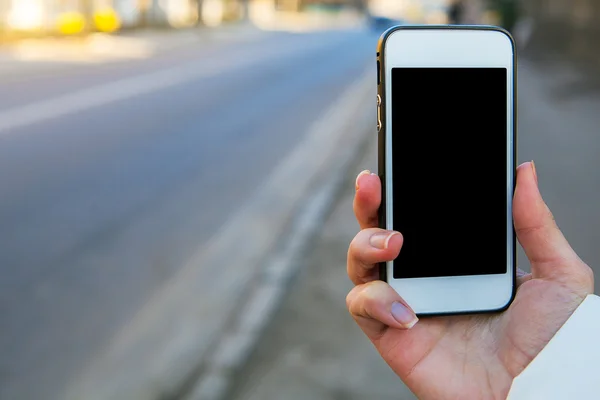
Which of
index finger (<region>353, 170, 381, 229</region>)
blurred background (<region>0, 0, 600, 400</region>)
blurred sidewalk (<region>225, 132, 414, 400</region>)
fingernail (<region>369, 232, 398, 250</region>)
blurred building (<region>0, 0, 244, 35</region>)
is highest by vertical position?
index finger (<region>353, 170, 381, 229</region>)

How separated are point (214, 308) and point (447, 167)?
3.20 m

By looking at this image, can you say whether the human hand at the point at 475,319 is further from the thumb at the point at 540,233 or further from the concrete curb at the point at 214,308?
the concrete curb at the point at 214,308

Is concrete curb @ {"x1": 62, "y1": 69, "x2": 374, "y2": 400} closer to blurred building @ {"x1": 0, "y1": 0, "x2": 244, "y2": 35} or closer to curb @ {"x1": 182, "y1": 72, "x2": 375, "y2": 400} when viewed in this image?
curb @ {"x1": 182, "y1": 72, "x2": 375, "y2": 400}

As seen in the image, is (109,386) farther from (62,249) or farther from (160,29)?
(160,29)

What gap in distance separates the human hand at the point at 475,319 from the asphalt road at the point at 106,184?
2.56m

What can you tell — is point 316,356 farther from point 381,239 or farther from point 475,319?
point 381,239

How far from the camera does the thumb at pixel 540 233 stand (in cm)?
Answer: 177

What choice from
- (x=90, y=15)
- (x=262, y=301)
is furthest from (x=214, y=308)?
(x=90, y=15)

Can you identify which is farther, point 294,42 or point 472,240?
point 294,42

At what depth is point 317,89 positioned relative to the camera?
18.5 m

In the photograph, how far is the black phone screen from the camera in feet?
6.04

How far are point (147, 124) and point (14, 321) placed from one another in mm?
7874

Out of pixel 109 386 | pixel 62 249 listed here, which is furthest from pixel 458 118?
pixel 62 249

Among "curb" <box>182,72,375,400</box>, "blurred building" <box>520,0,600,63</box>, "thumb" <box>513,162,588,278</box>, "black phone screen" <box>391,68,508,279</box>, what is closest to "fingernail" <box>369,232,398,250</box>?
"black phone screen" <box>391,68,508,279</box>
